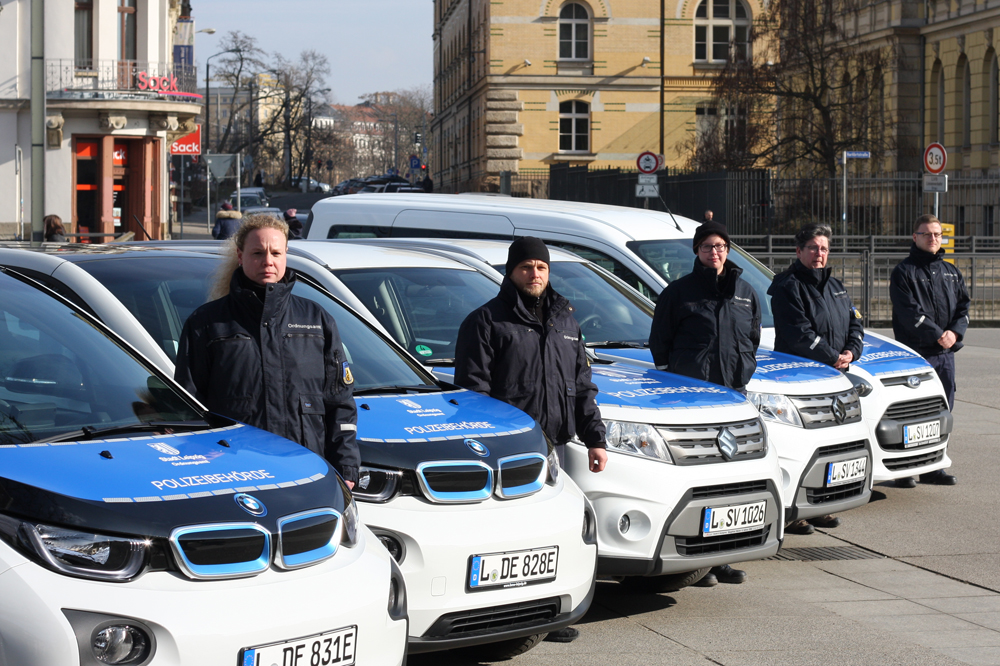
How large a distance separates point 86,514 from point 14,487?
20 cm

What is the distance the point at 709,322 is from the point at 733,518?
5.37ft

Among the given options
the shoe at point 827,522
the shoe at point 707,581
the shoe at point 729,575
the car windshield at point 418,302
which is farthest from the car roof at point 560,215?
the shoe at point 707,581

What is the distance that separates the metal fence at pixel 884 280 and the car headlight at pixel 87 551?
19481 millimetres

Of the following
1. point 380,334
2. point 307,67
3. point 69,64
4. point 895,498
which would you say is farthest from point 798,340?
point 307,67

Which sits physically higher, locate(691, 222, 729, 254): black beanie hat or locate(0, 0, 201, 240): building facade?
locate(0, 0, 201, 240): building facade

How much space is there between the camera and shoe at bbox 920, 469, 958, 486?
9500 mm

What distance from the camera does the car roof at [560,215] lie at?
9.95m

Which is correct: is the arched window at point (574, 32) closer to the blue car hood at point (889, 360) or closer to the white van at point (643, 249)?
the white van at point (643, 249)

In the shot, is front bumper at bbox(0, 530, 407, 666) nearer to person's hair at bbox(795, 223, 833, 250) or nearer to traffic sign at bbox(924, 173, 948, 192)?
person's hair at bbox(795, 223, 833, 250)

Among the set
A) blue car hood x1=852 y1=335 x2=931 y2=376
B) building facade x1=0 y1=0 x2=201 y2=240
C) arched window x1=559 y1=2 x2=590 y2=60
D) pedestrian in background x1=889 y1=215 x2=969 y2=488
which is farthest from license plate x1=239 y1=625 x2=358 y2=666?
arched window x1=559 y1=2 x2=590 y2=60

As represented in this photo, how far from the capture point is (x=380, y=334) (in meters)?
5.79

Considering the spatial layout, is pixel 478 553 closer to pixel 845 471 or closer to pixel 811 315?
pixel 845 471

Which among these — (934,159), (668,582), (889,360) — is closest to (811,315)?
(889,360)

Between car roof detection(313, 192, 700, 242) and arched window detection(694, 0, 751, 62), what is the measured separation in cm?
4291
